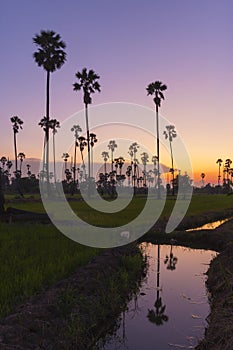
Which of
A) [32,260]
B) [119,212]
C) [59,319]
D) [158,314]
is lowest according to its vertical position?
[158,314]

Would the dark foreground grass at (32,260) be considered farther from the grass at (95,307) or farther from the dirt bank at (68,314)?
the grass at (95,307)

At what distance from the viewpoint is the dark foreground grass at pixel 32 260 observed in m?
8.55

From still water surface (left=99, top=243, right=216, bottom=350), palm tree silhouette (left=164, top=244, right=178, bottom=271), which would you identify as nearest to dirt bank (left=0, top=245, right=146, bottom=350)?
still water surface (left=99, top=243, right=216, bottom=350)

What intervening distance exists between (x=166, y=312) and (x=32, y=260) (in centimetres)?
480

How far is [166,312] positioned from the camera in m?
10.2

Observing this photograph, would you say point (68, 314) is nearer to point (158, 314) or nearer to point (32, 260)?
point (158, 314)

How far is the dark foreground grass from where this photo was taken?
337 inches

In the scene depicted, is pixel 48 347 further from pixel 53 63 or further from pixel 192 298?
pixel 53 63

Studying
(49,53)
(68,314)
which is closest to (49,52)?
(49,53)

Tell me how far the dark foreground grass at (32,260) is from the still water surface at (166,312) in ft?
7.85

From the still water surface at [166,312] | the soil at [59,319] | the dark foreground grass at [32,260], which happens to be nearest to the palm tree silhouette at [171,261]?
the still water surface at [166,312]

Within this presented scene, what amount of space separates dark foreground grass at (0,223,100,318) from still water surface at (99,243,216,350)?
2.39 m

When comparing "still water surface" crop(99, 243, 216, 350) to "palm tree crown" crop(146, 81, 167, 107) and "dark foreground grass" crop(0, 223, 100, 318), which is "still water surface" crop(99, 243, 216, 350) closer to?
"dark foreground grass" crop(0, 223, 100, 318)

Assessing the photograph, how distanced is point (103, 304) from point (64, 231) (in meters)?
9.92
